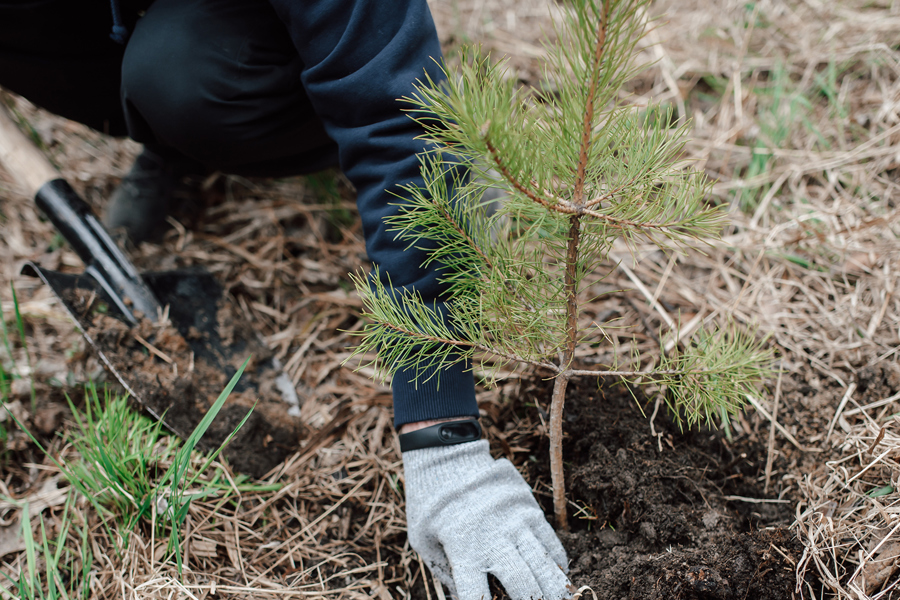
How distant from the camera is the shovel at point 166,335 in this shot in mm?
1231

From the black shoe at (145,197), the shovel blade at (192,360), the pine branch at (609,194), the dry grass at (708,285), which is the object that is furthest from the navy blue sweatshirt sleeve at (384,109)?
the black shoe at (145,197)

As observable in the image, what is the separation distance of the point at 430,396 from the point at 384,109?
562 millimetres

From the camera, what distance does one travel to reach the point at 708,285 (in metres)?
1.44

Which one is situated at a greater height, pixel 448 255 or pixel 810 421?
pixel 448 255

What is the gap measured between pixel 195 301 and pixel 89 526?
0.64m

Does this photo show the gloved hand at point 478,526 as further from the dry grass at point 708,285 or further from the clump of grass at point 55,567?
the clump of grass at point 55,567

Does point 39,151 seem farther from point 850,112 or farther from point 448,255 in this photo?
point 850,112

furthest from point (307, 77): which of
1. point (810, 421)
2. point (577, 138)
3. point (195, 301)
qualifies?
point (810, 421)

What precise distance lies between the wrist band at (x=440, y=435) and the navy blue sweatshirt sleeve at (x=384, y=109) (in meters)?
0.02

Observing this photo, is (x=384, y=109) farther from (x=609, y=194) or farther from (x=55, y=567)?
(x=55, y=567)

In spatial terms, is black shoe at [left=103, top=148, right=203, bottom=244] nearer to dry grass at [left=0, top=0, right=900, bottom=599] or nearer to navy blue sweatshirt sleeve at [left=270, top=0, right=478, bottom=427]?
dry grass at [left=0, top=0, right=900, bottom=599]

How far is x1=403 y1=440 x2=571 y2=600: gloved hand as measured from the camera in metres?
0.89

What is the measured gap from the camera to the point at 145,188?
68.2 inches

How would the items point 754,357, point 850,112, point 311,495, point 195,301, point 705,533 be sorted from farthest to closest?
point 850,112, point 195,301, point 311,495, point 705,533, point 754,357
